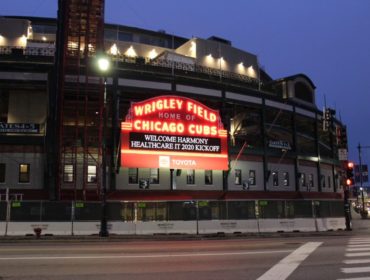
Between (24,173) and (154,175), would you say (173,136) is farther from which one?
(24,173)

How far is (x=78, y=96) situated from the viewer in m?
40.3

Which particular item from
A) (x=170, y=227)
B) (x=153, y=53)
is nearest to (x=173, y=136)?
(x=170, y=227)

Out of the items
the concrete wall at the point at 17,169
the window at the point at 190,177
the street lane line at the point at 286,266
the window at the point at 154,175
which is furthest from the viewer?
the window at the point at 190,177

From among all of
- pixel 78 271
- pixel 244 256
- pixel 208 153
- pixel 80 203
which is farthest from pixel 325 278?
pixel 208 153

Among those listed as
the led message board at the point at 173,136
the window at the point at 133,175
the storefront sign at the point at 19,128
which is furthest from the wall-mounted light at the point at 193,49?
the storefront sign at the point at 19,128

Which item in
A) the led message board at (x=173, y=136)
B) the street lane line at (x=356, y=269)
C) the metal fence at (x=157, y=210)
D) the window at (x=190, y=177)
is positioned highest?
the led message board at (x=173, y=136)

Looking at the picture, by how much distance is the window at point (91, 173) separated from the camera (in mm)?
40188

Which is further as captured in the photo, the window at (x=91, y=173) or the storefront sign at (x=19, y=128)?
the window at (x=91, y=173)

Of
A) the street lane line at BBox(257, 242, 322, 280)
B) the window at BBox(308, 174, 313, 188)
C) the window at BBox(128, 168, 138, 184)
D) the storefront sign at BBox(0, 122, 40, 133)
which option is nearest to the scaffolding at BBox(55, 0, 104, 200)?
the storefront sign at BBox(0, 122, 40, 133)

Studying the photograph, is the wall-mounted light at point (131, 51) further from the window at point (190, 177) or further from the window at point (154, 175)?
the window at point (154, 175)

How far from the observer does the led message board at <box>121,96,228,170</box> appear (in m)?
38.7

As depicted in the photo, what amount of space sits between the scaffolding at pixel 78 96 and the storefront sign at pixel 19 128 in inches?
79.9

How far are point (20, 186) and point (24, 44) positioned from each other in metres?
20.0

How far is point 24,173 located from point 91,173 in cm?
548
